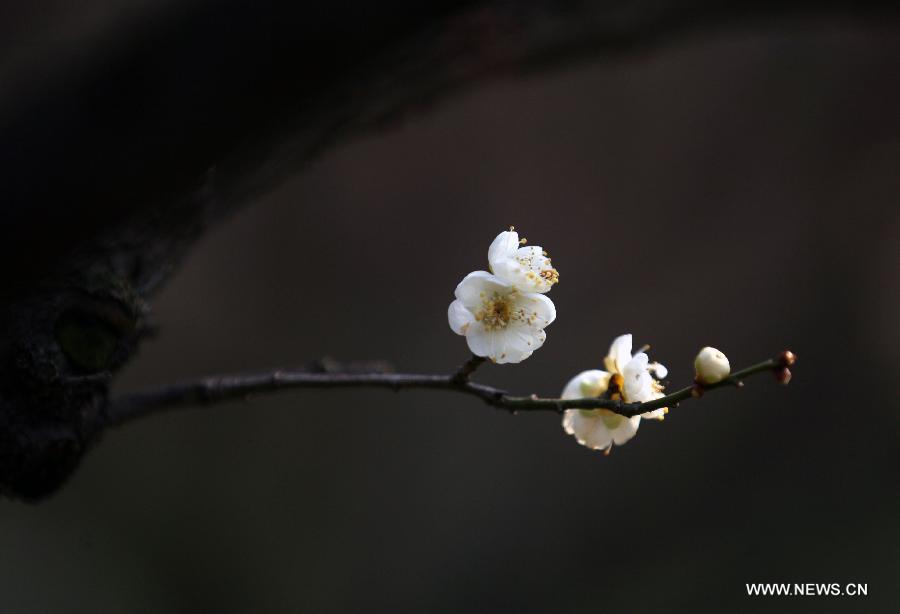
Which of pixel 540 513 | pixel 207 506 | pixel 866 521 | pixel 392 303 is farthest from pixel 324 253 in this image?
pixel 866 521

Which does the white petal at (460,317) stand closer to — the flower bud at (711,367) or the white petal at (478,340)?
the white petal at (478,340)

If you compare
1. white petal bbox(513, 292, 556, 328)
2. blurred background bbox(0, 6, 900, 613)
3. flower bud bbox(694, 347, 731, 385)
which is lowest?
flower bud bbox(694, 347, 731, 385)

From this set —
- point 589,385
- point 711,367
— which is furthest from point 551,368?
point 711,367

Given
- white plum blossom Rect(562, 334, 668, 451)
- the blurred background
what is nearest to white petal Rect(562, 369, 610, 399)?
white plum blossom Rect(562, 334, 668, 451)

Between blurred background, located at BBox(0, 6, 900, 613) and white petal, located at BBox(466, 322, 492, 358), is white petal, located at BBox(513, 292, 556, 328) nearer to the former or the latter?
white petal, located at BBox(466, 322, 492, 358)

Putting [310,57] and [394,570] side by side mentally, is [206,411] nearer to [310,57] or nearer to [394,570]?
[394,570]

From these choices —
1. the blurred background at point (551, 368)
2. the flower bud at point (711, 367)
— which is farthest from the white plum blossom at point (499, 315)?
the blurred background at point (551, 368)

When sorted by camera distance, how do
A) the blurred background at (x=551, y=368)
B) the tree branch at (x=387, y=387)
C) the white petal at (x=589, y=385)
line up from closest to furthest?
the tree branch at (x=387, y=387), the white petal at (x=589, y=385), the blurred background at (x=551, y=368)

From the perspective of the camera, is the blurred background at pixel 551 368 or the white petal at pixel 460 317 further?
the blurred background at pixel 551 368
